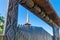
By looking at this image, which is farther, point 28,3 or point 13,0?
point 28,3

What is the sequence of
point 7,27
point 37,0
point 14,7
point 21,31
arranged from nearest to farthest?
point 7,27 → point 14,7 → point 21,31 → point 37,0

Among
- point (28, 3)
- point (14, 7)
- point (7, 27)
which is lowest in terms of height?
point (7, 27)

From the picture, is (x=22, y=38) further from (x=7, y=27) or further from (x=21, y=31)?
(x=7, y=27)

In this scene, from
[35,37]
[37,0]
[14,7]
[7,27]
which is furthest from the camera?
[35,37]

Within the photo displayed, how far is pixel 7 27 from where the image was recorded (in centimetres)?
218

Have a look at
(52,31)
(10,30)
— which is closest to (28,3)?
(10,30)

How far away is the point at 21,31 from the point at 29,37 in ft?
1.63

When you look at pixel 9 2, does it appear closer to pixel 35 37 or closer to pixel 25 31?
pixel 25 31

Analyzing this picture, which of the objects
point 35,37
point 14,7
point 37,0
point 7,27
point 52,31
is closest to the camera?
point 7,27

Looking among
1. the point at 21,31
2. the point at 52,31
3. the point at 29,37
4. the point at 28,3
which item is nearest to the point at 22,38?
the point at 21,31

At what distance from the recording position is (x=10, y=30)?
2.21 m

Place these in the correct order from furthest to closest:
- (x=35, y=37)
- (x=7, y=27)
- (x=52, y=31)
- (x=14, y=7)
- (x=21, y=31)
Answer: (x=52, y=31), (x=35, y=37), (x=21, y=31), (x=14, y=7), (x=7, y=27)

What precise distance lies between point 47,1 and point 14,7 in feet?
4.21

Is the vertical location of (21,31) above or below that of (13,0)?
below
